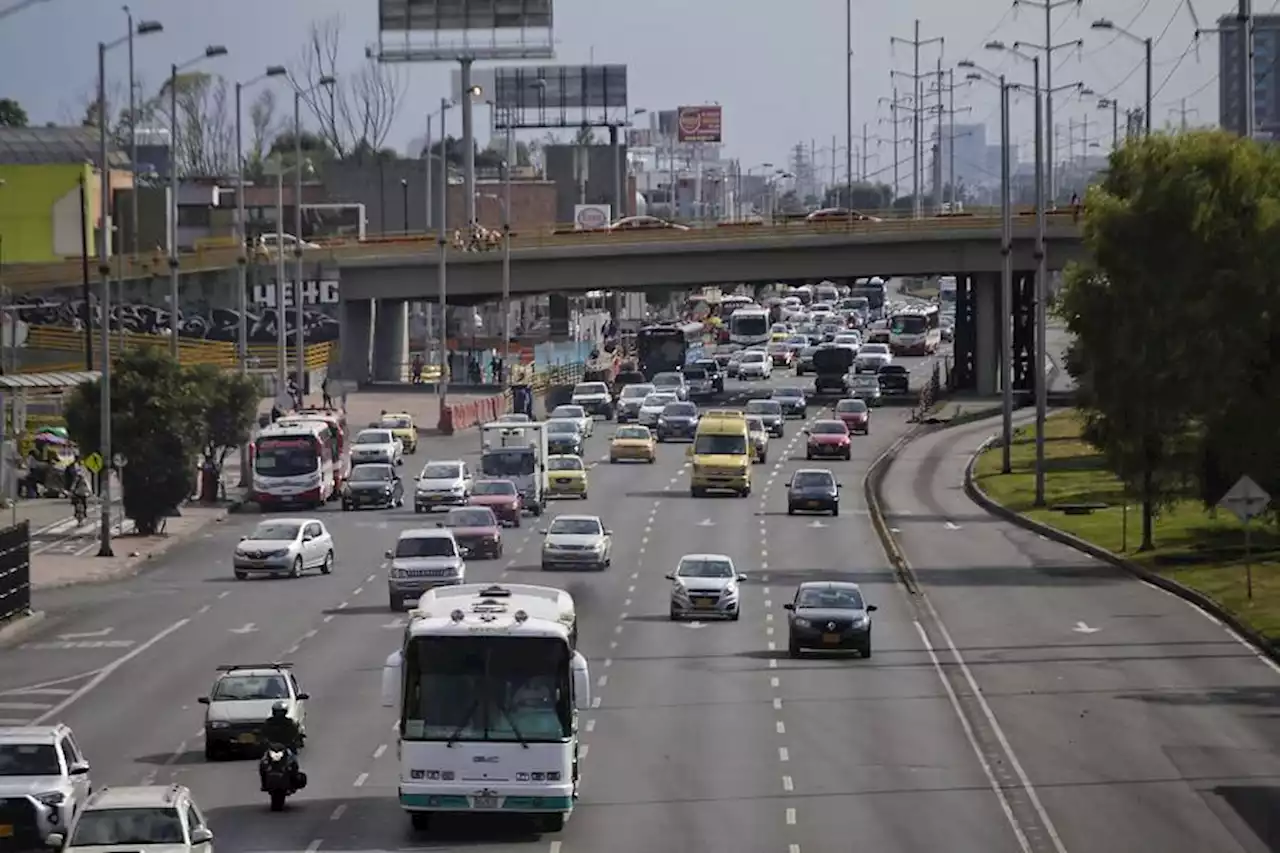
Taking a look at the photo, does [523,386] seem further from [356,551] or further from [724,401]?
[356,551]

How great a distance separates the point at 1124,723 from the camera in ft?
119

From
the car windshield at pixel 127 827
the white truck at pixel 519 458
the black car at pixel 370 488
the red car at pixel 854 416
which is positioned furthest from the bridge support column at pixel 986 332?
the car windshield at pixel 127 827

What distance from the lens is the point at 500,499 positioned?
2672 inches

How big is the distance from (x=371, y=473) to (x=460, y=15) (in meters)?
58.1

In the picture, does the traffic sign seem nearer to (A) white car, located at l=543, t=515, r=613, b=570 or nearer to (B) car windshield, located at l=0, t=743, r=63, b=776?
(A) white car, located at l=543, t=515, r=613, b=570

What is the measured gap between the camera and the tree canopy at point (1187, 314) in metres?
57.8

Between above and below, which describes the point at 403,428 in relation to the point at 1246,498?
above

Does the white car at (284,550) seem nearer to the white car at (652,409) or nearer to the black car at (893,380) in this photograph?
the white car at (652,409)

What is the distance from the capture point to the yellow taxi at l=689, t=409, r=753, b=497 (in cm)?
7638

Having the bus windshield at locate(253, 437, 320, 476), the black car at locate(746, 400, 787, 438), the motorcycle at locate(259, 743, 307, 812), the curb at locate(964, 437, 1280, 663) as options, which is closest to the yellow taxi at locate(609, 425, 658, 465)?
the black car at locate(746, 400, 787, 438)

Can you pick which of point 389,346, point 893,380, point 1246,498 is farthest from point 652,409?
point 1246,498

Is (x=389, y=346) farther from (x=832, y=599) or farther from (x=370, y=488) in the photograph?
(x=832, y=599)

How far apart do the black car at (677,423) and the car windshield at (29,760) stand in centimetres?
7248

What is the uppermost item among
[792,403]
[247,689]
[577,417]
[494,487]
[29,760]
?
[792,403]
